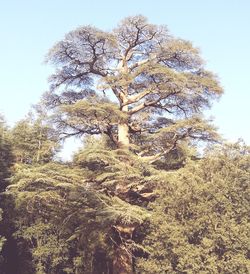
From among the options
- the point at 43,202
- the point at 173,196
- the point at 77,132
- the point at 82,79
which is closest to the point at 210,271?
the point at 173,196

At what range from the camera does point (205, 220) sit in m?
12.2

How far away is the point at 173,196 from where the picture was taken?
13.2m

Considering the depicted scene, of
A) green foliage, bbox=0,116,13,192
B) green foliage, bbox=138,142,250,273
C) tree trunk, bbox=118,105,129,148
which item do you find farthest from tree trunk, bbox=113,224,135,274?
green foliage, bbox=0,116,13,192

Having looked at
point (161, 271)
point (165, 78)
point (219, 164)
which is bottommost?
point (161, 271)

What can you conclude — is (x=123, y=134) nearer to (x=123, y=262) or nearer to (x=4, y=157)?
(x=123, y=262)

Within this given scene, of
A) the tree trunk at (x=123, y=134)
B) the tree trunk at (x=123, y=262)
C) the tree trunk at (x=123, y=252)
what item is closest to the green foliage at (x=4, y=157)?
the tree trunk at (x=123, y=134)

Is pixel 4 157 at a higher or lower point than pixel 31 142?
lower

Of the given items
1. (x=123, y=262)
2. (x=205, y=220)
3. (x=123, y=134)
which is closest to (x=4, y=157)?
(x=123, y=134)

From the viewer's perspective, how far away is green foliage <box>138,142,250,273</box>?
11875 mm

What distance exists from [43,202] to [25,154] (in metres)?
6.43

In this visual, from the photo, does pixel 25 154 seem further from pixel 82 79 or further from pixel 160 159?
pixel 160 159

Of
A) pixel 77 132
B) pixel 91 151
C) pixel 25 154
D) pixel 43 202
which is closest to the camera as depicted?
pixel 91 151

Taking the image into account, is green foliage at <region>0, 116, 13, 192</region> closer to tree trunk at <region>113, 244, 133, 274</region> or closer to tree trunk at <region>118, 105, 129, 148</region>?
tree trunk at <region>118, 105, 129, 148</region>

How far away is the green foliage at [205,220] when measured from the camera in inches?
468
